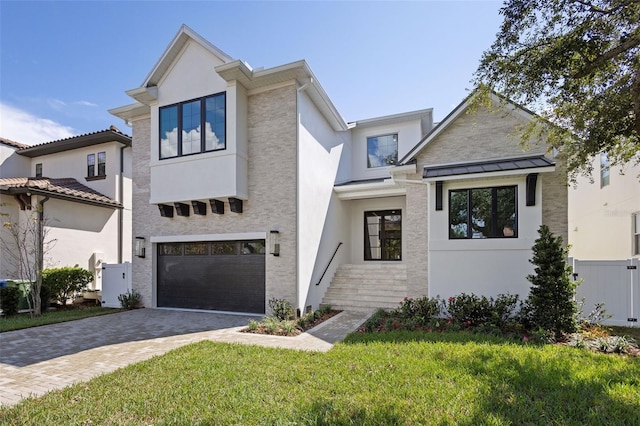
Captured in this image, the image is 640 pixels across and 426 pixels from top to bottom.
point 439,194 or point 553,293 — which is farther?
point 439,194

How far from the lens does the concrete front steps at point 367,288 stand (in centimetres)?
1115

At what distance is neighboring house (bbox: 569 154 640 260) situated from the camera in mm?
11703

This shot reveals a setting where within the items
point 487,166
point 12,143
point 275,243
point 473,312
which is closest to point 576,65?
point 487,166

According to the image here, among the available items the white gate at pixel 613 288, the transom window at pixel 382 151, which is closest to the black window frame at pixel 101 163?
the transom window at pixel 382 151

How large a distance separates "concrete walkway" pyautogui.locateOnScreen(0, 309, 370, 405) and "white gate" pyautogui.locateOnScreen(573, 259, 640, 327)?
6.05m

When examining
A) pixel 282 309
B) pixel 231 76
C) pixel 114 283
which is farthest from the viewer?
pixel 114 283

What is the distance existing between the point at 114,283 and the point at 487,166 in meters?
14.2

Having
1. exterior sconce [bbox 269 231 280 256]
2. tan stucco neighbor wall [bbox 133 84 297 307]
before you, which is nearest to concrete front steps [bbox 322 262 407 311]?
tan stucco neighbor wall [bbox 133 84 297 307]

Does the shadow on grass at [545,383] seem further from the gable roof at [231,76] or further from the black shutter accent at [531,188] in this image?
the gable roof at [231,76]

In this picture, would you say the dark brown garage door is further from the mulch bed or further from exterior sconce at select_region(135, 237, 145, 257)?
the mulch bed

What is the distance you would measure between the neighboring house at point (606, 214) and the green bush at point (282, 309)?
10.3m

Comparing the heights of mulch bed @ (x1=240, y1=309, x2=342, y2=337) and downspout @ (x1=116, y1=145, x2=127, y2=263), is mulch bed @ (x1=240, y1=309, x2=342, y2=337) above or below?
below

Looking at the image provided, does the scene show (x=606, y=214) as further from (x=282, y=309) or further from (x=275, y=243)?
(x=282, y=309)

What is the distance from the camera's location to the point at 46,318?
1029 cm
